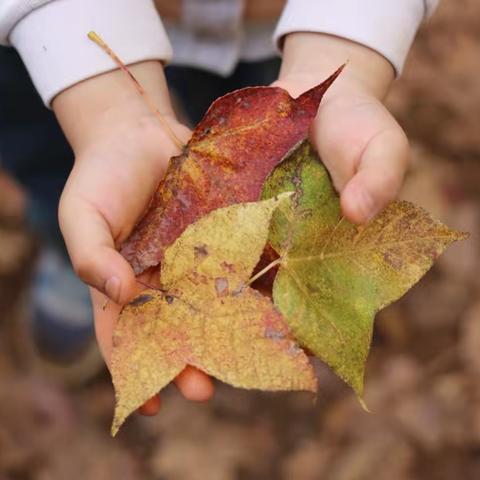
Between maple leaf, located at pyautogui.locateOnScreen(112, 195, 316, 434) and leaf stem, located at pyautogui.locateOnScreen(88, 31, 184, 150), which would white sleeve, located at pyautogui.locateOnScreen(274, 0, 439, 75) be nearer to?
leaf stem, located at pyautogui.locateOnScreen(88, 31, 184, 150)

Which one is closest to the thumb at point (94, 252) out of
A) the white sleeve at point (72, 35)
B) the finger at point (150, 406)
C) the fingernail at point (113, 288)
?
the fingernail at point (113, 288)

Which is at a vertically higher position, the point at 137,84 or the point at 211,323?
the point at 137,84

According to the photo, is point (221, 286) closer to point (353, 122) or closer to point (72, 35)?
point (353, 122)

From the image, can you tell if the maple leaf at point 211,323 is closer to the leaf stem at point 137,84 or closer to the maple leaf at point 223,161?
the maple leaf at point 223,161

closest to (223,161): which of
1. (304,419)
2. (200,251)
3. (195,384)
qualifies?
(200,251)

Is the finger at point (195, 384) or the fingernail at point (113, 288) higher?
the fingernail at point (113, 288)

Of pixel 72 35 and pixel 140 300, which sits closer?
pixel 140 300

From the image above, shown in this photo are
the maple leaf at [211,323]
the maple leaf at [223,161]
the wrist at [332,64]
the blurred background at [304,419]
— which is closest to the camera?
the maple leaf at [211,323]
